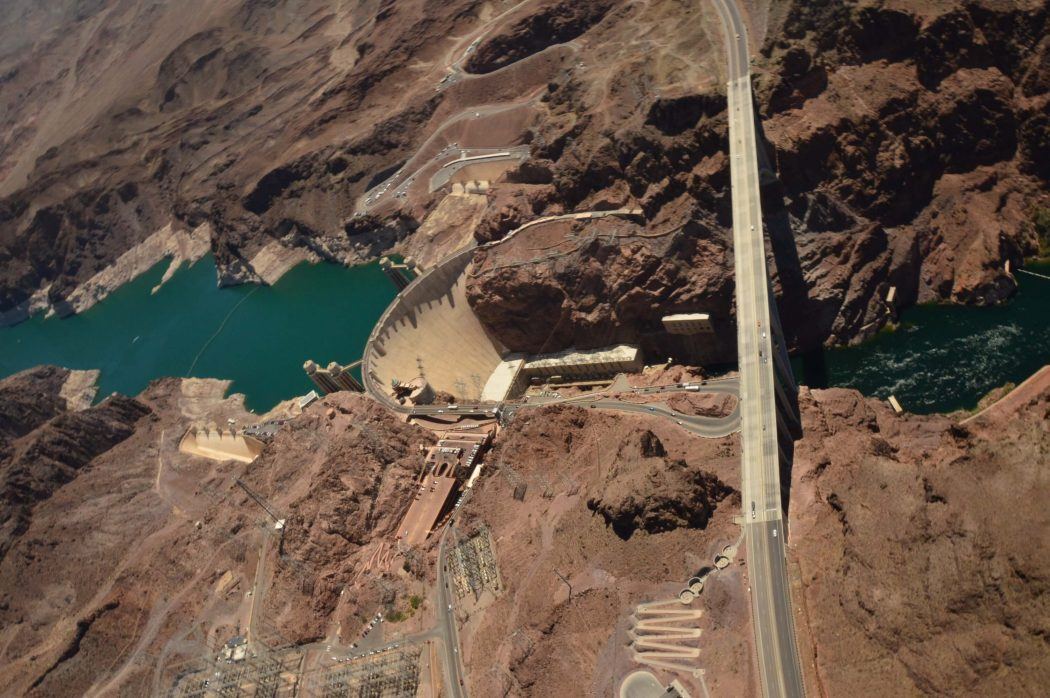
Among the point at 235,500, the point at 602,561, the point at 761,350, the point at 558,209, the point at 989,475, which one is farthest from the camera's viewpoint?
the point at 558,209

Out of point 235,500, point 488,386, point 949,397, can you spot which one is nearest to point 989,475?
point 949,397

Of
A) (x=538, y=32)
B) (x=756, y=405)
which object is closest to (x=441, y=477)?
(x=756, y=405)

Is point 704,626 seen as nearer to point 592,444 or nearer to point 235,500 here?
point 592,444

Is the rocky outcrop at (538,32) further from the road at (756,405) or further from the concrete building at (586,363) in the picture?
the concrete building at (586,363)

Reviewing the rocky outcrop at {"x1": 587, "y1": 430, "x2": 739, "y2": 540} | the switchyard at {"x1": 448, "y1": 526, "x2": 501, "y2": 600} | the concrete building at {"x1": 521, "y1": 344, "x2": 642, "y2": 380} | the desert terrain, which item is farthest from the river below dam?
the switchyard at {"x1": 448, "y1": 526, "x2": 501, "y2": 600}

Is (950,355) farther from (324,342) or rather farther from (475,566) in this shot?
(324,342)

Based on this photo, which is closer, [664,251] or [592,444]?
[592,444]
